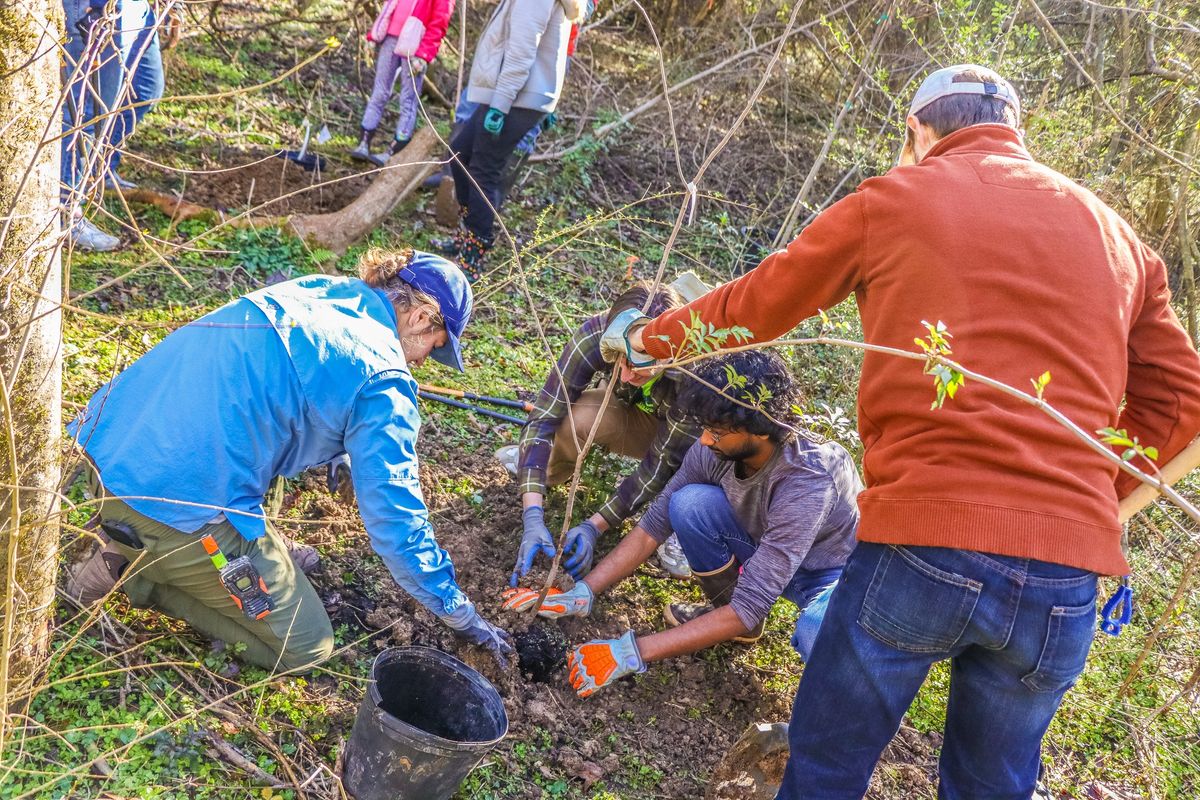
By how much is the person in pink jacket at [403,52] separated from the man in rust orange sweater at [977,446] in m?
4.64

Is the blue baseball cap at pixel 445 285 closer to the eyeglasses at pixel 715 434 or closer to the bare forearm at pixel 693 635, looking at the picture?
the eyeglasses at pixel 715 434

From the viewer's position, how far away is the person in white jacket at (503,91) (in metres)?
4.81

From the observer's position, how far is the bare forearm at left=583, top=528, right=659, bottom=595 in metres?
3.34

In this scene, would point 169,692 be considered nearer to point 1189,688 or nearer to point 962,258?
point 962,258

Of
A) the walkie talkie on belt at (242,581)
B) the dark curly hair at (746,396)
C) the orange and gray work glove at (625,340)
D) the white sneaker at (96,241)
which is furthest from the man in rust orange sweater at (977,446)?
the white sneaker at (96,241)

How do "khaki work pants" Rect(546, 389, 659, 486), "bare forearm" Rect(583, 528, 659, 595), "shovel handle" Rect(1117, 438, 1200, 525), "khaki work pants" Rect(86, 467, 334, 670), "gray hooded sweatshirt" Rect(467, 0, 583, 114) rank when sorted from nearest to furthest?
1. "shovel handle" Rect(1117, 438, 1200, 525)
2. "khaki work pants" Rect(86, 467, 334, 670)
3. "bare forearm" Rect(583, 528, 659, 595)
4. "khaki work pants" Rect(546, 389, 659, 486)
5. "gray hooded sweatshirt" Rect(467, 0, 583, 114)

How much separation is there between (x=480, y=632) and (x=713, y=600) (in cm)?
99

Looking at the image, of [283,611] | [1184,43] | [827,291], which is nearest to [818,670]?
[827,291]

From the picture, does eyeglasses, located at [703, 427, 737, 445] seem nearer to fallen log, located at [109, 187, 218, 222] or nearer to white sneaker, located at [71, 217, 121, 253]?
white sneaker, located at [71, 217, 121, 253]

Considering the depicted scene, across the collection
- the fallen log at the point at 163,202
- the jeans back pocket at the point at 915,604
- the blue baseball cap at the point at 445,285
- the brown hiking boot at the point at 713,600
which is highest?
the blue baseball cap at the point at 445,285

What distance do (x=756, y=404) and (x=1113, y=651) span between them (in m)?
2.56

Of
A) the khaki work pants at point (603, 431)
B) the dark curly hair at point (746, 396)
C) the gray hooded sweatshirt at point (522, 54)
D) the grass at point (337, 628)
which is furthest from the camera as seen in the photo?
the gray hooded sweatshirt at point (522, 54)

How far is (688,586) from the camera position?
3.77m

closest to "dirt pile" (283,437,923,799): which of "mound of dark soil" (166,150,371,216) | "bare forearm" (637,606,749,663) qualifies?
"bare forearm" (637,606,749,663)
